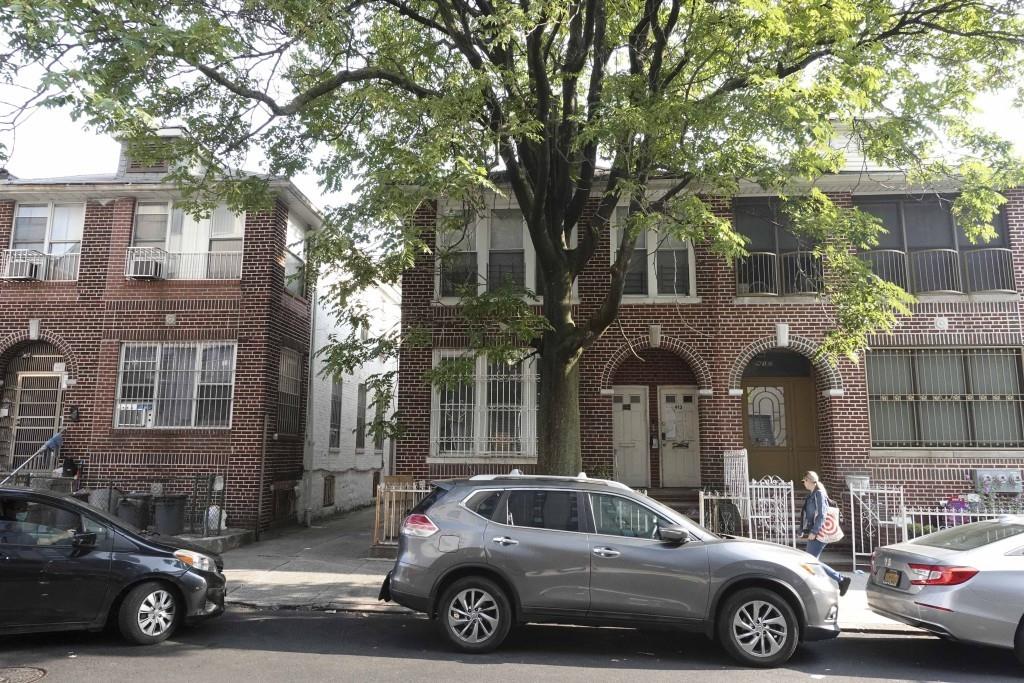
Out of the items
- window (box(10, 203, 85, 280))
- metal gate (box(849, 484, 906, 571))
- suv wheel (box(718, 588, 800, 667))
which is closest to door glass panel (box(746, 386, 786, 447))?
metal gate (box(849, 484, 906, 571))

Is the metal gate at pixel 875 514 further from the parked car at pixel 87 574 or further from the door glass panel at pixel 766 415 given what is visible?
the parked car at pixel 87 574

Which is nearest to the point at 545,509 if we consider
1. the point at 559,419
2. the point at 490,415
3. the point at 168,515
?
the point at 559,419

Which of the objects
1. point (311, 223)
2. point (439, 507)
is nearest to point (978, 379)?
point (439, 507)

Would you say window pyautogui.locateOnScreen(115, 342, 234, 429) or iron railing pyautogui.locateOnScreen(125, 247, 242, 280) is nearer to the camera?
window pyautogui.locateOnScreen(115, 342, 234, 429)

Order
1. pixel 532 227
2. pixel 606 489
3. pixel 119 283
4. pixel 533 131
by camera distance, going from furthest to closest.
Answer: pixel 119 283 → pixel 532 227 → pixel 533 131 → pixel 606 489

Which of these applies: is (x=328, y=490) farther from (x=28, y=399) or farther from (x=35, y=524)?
(x=35, y=524)

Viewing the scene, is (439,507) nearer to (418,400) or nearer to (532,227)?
(532,227)

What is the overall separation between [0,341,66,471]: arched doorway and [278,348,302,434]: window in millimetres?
4361

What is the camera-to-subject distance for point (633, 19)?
10.1 metres

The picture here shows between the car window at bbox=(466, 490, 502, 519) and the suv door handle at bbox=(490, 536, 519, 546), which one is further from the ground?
the car window at bbox=(466, 490, 502, 519)

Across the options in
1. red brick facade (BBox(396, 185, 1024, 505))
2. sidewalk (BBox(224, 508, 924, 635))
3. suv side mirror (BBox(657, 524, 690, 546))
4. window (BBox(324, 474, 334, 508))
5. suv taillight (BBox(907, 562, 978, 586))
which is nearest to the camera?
suv taillight (BBox(907, 562, 978, 586))

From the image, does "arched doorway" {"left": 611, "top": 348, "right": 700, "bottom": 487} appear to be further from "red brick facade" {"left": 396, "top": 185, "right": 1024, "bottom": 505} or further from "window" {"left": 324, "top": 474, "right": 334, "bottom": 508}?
"window" {"left": 324, "top": 474, "right": 334, "bottom": 508}

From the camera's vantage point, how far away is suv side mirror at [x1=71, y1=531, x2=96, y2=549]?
670 cm

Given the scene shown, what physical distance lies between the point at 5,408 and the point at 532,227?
12.2 metres
